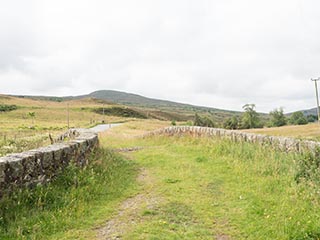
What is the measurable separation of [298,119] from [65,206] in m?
102

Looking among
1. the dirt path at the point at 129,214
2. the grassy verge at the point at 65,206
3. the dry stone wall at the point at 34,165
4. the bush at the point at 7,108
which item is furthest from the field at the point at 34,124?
the dirt path at the point at 129,214

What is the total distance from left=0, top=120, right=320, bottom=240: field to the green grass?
16 mm

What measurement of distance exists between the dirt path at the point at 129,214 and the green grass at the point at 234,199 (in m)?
0.18

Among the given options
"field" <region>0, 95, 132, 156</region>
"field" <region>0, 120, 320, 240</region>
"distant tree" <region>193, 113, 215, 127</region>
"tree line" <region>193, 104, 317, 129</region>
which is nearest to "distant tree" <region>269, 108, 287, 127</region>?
"tree line" <region>193, 104, 317, 129</region>

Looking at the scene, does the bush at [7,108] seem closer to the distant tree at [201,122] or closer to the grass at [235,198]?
the distant tree at [201,122]

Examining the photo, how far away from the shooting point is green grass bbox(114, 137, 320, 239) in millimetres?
6270

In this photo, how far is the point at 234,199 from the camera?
27.2ft

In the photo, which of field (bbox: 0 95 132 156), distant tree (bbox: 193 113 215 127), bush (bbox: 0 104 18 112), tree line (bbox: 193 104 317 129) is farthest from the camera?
bush (bbox: 0 104 18 112)

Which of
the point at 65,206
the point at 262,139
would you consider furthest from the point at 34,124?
the point at 65,206

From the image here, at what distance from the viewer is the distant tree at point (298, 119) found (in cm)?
10081

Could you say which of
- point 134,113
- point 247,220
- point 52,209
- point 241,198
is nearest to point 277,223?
point 247,220

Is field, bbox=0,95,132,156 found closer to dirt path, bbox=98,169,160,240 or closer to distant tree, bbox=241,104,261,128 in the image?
dirt path, bbox=98,169,160,240

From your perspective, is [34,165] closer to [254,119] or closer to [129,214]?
[129,214]

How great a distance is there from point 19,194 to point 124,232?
2240 mm
